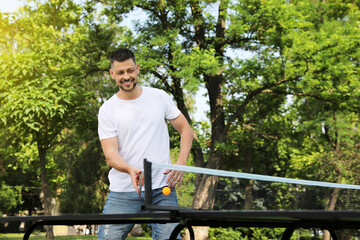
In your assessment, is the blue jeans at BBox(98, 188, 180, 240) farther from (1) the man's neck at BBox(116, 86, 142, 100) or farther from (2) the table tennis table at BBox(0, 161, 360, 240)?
(1) the man's neck at BBox(116, 86, 142, 100)

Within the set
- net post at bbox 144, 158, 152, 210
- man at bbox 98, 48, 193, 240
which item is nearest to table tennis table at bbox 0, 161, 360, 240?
net post at bbox 144, 158, 152, 210

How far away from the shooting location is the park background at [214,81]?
15578mm

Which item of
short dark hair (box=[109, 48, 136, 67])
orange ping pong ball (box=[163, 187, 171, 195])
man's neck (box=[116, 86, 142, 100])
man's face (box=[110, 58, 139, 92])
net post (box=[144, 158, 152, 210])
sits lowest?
orange ping pong ball (box=[163, 187, 171, 195])

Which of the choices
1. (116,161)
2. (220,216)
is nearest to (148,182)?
(220,216)

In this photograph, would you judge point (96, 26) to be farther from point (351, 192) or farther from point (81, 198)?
point (351, 192)

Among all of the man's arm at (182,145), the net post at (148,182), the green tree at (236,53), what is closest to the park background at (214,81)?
the green tree at (236,53)

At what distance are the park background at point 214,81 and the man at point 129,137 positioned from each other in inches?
421

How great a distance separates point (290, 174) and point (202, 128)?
6.40 meters

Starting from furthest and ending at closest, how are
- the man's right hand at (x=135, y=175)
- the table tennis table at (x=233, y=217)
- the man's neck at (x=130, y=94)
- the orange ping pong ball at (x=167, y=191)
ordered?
the man's neck at (x=130, y=94), the man's right hand at (x=135, y=175), the orange ping pong ball at (x=167, y=191), the table tennis table at (x=233, y=217)

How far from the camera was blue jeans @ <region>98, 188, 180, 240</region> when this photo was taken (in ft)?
10.5

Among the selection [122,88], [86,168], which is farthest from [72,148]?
[122,88]

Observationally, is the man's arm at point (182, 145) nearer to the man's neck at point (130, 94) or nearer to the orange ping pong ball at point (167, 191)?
the orange ping pong ball at point (167, 191)

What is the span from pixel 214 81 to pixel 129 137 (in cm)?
1493

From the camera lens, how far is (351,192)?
19.0 metres
